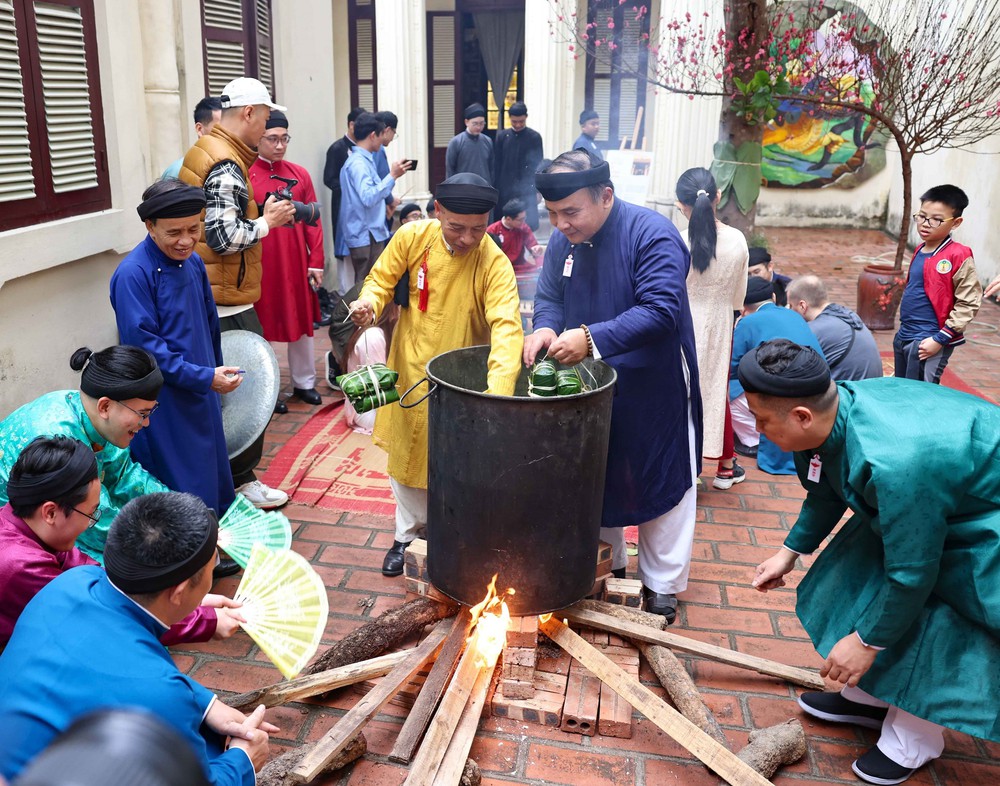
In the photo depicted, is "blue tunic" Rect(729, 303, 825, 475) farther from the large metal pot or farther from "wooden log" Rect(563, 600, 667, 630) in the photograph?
the large metal pot

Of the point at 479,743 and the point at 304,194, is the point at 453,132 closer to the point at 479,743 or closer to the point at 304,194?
the point at 304,194

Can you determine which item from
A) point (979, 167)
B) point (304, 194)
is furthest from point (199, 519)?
point (979, 167)

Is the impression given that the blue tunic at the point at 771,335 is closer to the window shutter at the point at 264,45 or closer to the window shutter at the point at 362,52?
the window shutter at the point at 264,45

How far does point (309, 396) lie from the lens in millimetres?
6566

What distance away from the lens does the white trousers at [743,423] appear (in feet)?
19.6

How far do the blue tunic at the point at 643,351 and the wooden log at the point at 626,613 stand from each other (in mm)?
360

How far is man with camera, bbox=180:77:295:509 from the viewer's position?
477cm

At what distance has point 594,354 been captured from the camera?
3.39 m

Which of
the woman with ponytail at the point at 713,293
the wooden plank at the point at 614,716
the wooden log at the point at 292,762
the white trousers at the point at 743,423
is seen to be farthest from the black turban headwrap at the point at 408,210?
the wooden log at the point at 292,762

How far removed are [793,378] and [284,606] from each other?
1.78 m

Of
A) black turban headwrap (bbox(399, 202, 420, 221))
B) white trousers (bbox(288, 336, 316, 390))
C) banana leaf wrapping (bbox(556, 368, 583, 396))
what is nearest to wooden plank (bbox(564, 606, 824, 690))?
banana leaf wrapping (bbox(556, 368, 583, 396))

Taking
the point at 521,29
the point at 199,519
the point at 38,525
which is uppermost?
the point at 521,29

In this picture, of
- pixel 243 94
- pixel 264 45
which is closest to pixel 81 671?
pixel 243 94

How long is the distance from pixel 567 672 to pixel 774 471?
110 inches
